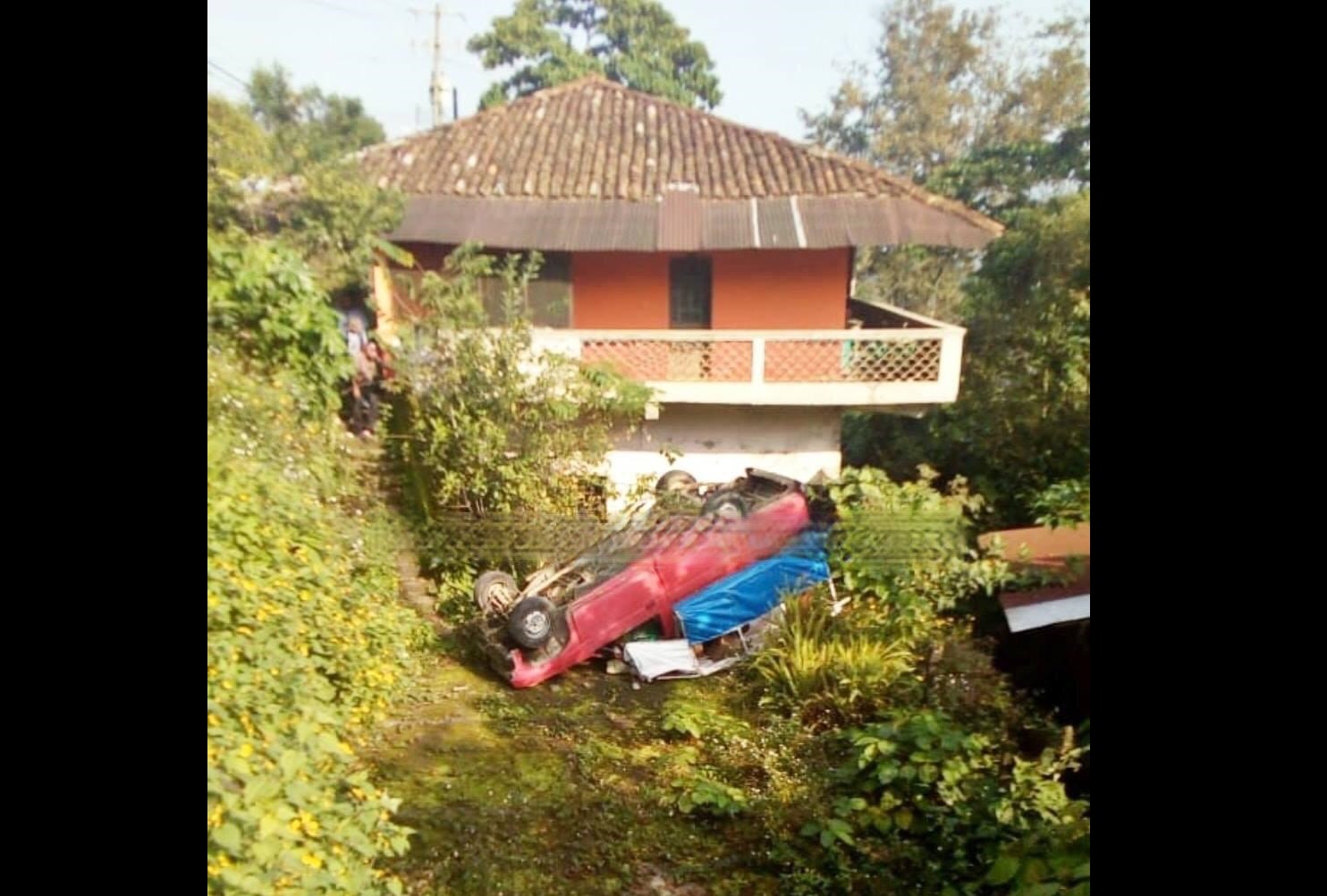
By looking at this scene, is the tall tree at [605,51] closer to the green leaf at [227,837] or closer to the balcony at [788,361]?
the balcony at [788,361]

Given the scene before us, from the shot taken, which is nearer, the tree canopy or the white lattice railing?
the tree canopy

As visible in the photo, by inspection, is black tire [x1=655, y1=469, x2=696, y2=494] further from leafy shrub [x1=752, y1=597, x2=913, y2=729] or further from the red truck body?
leafy shrub [x1=752, y1=597, x2=913, y2=729]

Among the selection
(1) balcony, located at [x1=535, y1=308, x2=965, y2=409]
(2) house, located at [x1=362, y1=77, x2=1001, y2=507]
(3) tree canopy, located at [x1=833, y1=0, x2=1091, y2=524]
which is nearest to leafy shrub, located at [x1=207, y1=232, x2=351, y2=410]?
(2) house, located at [x1=362, y1=77, x2=1001, y2=507]

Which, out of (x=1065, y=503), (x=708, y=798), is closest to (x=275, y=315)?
(x=708, y=798)

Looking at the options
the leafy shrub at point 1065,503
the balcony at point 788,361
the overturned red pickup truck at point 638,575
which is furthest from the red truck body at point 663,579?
the leafy shrub at point 1065,503

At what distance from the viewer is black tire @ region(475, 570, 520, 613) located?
1294 millimetres

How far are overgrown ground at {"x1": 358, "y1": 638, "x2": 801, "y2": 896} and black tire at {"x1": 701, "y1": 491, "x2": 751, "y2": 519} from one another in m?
0.32

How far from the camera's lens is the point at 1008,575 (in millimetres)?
1335

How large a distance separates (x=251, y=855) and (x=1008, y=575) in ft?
4.64

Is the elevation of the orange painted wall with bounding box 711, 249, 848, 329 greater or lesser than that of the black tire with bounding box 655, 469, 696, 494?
greater

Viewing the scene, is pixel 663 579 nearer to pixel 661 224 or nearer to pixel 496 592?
pixel 496 592

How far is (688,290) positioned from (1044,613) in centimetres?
98

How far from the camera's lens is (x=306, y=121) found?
1.14m
